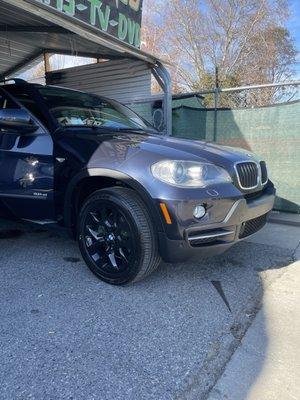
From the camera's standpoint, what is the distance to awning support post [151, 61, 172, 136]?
280 inches

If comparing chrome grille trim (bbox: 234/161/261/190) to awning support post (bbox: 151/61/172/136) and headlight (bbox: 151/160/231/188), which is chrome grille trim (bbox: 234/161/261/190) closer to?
headlight (bbox: 151/160/231/188)

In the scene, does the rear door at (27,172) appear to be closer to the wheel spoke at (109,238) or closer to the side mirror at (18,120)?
the side mirror at (18,120)

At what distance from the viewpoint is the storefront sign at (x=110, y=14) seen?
5.22 m

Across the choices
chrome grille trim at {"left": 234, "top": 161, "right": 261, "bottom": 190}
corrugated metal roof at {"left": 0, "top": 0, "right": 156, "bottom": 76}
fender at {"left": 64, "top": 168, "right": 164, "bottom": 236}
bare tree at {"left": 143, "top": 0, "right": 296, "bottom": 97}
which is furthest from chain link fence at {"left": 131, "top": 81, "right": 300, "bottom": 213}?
bare tree at {"left": 143, "top": 0, "right": 296, "bottom": 97}

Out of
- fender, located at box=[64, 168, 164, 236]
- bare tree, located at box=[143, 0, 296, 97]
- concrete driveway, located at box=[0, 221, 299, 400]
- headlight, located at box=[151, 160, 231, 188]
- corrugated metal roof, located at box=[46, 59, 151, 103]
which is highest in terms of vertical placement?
bare tree, located at box=[143, 0, 296, 97]

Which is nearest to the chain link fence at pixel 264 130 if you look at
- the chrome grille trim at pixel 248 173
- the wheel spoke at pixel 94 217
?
the chrome grille trim at pixel 248 173

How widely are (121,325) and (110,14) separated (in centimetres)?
477

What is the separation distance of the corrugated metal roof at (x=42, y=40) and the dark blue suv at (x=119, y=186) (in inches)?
42.5

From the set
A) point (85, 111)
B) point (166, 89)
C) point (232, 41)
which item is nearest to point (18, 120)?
point (85, 111)

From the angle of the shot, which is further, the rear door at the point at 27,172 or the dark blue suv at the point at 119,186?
the rear door at the point at 27,172

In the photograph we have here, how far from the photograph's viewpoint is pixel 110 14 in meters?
6.06

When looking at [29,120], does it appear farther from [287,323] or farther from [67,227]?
[287,323]

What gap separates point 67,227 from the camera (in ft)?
13.1

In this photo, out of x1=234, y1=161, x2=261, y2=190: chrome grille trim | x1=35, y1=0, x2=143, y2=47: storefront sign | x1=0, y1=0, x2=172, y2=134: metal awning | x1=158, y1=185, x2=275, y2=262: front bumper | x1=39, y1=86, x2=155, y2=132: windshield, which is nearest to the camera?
x1=158, y1=185, x2=275, y2=262: front bumper
